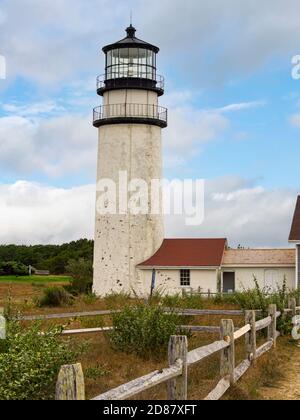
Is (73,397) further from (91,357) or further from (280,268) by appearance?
(280,268)

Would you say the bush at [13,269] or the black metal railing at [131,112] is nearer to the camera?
the black metal railing at [131,112]

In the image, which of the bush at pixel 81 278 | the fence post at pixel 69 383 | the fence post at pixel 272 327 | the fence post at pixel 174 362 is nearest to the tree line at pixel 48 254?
the bush at pixel 81 278

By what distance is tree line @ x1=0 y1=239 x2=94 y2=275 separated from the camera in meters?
68.2

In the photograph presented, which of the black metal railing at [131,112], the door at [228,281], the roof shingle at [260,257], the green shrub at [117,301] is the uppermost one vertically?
the black metal railing at [131,112]

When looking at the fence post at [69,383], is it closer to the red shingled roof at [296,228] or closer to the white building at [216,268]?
the red shingled roof at [296,228]

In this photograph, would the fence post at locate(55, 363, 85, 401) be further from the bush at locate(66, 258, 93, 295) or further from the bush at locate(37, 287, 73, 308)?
the bush at locate(66, 258, 93, 295)

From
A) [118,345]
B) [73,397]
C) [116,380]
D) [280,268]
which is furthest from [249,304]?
[280,268]

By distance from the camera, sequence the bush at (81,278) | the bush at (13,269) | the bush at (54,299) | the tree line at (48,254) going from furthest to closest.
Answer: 1. the tree line at (48,254)
2. the bush at (13,269)
3. the bush at (81,278)
4. the bush at (54,299)

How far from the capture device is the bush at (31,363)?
7925mm

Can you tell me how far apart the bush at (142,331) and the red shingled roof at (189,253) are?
875 inches

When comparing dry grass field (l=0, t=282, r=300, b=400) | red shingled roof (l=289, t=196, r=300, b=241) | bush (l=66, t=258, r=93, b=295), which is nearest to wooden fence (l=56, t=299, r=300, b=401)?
dry grass field (l=0, t=282, r=300, b=400)

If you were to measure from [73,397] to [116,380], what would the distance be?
5629mm

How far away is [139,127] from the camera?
36.3m

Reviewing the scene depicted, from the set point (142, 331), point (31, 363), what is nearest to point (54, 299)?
point (142, 331)
